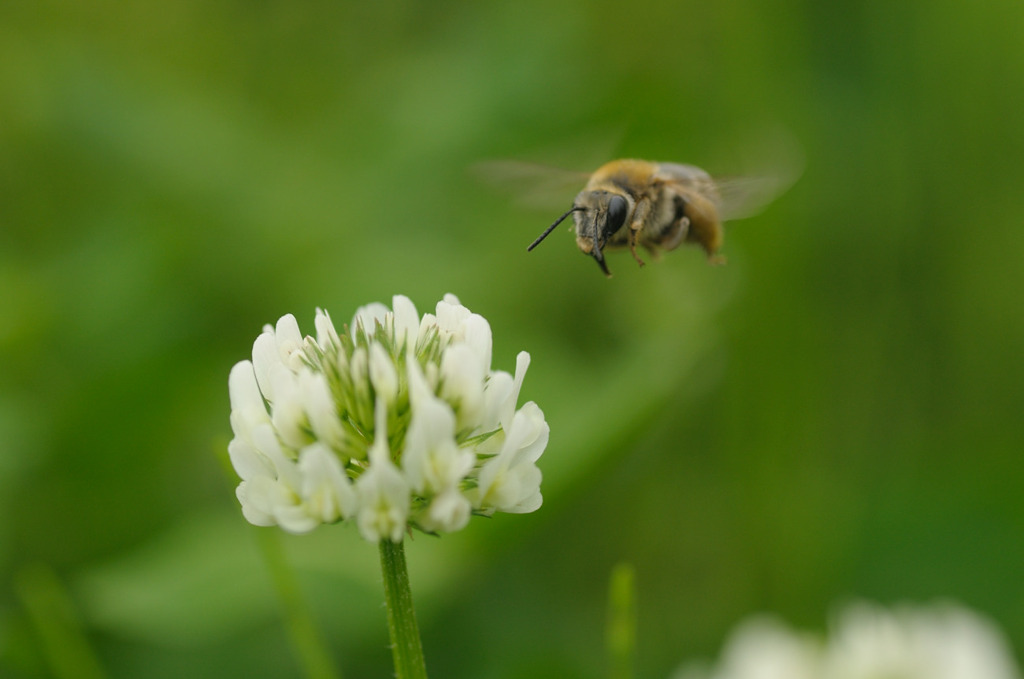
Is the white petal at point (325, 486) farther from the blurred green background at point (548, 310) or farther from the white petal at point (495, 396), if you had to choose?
the blurred green background at point (548, 310)

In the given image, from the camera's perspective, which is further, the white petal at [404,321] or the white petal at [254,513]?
the white petal at [404,321]

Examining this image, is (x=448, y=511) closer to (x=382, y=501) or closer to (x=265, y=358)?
(x=382, y=501)

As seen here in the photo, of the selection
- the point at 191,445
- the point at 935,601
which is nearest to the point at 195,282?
the point at 191,445

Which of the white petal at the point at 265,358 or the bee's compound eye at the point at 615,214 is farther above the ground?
the bee's compound eye at the point at 615,214

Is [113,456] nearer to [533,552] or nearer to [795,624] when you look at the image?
[533,552]

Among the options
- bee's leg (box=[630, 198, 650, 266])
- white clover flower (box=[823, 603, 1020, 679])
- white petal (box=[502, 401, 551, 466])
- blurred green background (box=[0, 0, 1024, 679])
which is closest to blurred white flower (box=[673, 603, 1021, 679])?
white clover flower (box=[823, 603, 1020, 679])

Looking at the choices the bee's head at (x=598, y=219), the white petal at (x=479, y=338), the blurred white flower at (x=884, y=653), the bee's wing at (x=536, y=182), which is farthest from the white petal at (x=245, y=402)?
the blurred white flower at (x=884, y=653)
